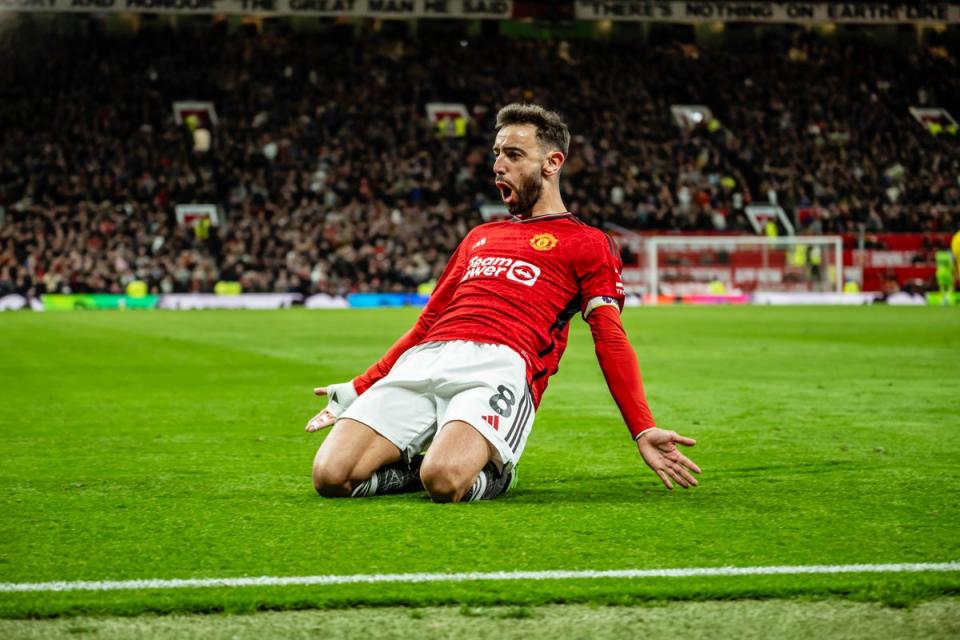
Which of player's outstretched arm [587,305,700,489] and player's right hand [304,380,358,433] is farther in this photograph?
player's right hand [304,380,358,433]

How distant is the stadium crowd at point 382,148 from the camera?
38781 millimetres

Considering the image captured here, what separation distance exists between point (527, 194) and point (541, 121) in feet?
1.10

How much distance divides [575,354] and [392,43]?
1360 inches

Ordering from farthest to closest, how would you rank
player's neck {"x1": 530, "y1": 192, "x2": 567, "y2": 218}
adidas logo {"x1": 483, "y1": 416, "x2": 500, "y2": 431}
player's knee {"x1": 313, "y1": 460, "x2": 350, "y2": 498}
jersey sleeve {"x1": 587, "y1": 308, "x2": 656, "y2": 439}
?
player's neck {"x1": 530, "y1": 192, "x2": 567, "y2": 218} < player's knee {"x1": 313, "y1": 460, "x2": 350, "y2": 498} < adidas logo {"x1": 483, "y1": 416, "x2": 500, "y2": 431} < jersey sleeve {"x1": 587, "y1": 308, "x2": 656, "y2": 439}

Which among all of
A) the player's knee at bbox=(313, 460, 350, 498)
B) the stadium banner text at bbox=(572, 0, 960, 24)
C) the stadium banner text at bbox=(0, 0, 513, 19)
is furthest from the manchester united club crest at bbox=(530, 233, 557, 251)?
the stadium banner text at bbox=(572, 0, 960, 24)

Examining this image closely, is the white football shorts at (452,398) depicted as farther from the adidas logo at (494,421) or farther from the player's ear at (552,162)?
the player's ear at (552,162)

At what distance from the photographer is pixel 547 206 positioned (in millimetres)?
5891

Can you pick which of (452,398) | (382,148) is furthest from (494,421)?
(382,148)

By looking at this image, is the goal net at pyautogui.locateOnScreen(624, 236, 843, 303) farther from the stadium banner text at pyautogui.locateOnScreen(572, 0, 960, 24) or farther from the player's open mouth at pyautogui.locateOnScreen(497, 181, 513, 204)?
the player's open mouth at pyautogui.locateOnScreen(497, 181, 513, 204)

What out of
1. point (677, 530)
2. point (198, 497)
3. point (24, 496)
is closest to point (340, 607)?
point (677, 530)

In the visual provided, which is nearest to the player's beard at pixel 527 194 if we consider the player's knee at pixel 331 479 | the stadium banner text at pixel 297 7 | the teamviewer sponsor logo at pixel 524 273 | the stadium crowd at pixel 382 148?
the teamviewer sponsor logo at pixel 524 273

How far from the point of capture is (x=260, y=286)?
124ft

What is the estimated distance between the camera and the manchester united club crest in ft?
18.9

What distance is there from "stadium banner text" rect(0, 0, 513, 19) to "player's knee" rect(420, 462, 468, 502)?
40865 millimetres
